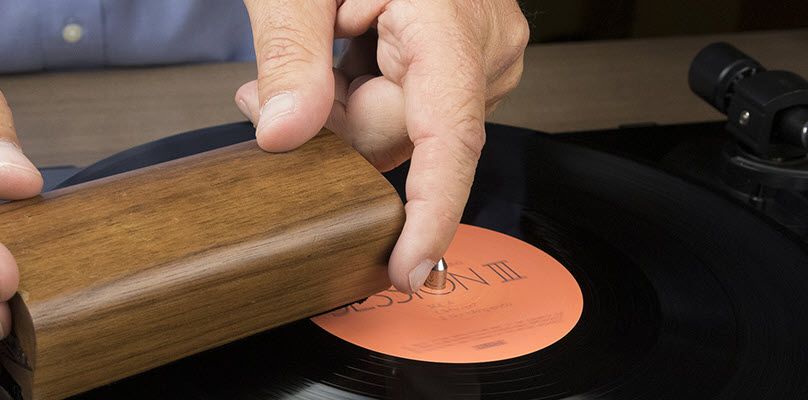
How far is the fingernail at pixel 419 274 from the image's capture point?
2.02ft

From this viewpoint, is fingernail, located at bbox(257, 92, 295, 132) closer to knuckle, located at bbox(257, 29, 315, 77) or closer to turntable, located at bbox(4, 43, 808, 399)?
knuckle, located at bbox(257, 29, 315, 77)

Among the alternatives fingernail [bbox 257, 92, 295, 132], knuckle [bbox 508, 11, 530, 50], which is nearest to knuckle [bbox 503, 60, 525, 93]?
knuckle [bbox 508, 11, 530, 50]

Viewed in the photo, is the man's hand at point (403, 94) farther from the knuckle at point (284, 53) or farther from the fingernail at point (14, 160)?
the fingernail at point (14, 160)

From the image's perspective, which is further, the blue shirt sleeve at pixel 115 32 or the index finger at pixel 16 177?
the blue shirt sleeve at pixel 115 32

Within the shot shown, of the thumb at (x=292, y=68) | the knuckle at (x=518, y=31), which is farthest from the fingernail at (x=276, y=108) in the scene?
the knuckle at (x=518, y=31)

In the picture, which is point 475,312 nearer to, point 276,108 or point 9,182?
point 276,108

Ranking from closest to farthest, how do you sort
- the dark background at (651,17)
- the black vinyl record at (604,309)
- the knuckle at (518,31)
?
the black vinyl record at (604,309) → the knuckle at (518,31) → the dark background at (651,17)

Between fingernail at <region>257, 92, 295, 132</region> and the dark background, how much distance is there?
49 centimetres

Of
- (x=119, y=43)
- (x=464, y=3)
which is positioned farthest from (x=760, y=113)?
(x=119, y=43)

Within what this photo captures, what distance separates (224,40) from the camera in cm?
125

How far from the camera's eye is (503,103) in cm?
125

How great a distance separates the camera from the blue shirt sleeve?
3.68ft

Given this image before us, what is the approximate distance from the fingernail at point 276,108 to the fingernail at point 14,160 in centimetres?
14

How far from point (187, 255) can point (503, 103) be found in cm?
79
